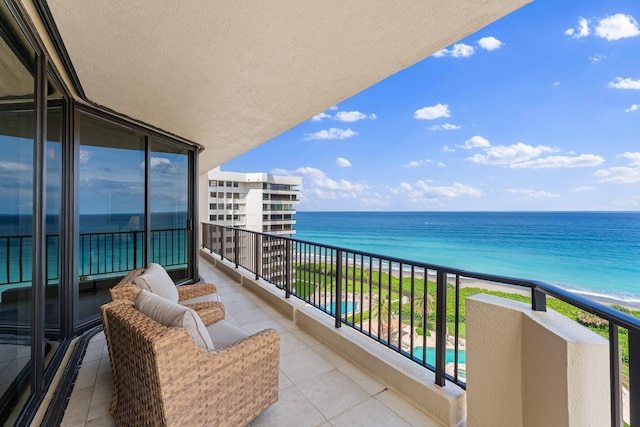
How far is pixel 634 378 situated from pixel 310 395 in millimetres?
1679

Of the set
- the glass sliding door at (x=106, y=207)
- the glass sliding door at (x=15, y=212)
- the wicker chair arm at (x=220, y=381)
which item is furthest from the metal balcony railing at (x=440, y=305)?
the glass sliding door at (x=15, y=212)

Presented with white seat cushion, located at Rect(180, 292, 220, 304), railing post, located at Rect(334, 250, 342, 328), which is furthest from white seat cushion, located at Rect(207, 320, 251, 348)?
railing post, located at Rect(334, 250, 342, 328)

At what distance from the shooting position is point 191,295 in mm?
2631

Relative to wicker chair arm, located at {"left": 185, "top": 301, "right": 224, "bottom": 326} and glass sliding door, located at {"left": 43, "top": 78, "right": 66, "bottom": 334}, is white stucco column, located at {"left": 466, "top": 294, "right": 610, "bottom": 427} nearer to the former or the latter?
wicker chair arm, located at {"left": 185, "top": 301, "right": 224, "bottom": 326}

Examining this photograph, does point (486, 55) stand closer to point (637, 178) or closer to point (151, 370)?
point (637, 178)

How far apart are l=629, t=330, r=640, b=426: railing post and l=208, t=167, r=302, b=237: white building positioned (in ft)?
83.7

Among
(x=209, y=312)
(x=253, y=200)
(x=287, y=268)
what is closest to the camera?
(x=209, y=312)

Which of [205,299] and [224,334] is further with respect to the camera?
[205,299]

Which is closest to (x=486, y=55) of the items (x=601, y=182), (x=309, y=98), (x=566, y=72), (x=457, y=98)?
(x=566, y=72)

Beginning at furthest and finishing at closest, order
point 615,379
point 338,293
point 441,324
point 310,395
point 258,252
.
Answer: point 258,252, point 338,293, point 310,395, point 441,324, point 615,379

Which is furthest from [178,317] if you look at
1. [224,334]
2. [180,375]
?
[224,334]

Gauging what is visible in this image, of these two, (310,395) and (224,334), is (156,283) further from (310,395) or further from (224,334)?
(310,395)

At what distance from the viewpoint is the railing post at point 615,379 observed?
2.87 feet

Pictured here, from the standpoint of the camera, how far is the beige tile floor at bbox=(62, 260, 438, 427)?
163 centimetres
